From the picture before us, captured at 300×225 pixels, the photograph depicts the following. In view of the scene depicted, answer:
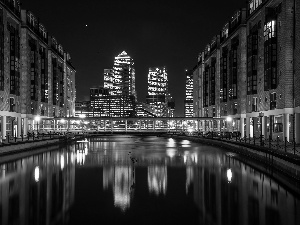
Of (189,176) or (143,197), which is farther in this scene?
(189,176)

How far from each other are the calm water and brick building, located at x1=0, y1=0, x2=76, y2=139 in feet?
123

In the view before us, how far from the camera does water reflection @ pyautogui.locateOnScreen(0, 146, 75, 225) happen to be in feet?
47.0

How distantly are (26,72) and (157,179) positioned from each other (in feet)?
195

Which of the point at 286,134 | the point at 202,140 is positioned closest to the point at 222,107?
the point at 202,140

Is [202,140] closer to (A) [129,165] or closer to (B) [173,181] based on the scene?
(A) [129,165]

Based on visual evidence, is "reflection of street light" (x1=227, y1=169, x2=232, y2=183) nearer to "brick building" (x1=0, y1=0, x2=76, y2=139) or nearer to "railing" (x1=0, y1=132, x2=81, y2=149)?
"railing" (x1=0, y1=132, x2=81, y2=149)

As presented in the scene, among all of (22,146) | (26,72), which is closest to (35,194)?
(22,146)

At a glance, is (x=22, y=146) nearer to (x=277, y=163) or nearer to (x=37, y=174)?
(x=37, y=174)

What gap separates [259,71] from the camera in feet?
214

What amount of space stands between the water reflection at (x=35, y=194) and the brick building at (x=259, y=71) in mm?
24525

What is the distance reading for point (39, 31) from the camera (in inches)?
3568

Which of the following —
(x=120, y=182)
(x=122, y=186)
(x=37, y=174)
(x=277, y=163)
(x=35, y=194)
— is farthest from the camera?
(x=277, y=163)

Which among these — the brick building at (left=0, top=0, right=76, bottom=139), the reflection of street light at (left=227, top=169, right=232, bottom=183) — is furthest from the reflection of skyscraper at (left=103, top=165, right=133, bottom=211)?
the brick building at (left=0, top=0, right=76, bottom=139)

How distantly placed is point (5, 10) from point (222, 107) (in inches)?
1984
